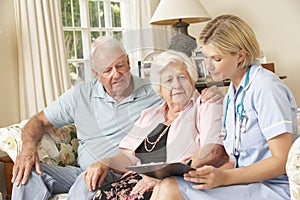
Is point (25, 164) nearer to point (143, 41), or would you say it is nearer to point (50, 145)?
point (50, 145)

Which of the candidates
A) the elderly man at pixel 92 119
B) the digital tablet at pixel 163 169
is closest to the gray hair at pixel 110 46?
the elderly man at pixel 92 119

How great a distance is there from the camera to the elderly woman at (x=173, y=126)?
151cm

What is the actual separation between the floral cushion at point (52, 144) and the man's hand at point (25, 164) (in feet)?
0.22

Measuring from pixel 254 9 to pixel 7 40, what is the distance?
2.05 m

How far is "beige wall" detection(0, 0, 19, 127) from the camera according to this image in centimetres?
310

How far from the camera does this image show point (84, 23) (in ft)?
12.3

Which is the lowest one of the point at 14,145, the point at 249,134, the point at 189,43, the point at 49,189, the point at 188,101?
the point at 49,189

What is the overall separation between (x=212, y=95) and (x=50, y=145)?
1.10 m

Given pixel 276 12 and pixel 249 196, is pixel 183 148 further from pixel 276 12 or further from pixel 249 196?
pixel 276 12

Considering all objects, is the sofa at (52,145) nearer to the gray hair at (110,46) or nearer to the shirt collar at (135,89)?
the shirt collar at (135,89)

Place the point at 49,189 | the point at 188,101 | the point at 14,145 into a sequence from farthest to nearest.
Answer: the point at 14,145
the point at 49,189
the point at 188,101

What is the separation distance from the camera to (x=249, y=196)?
153cm

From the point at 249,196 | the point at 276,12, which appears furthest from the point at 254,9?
the point at 249,196

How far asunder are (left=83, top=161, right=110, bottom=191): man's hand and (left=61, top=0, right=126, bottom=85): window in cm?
149
